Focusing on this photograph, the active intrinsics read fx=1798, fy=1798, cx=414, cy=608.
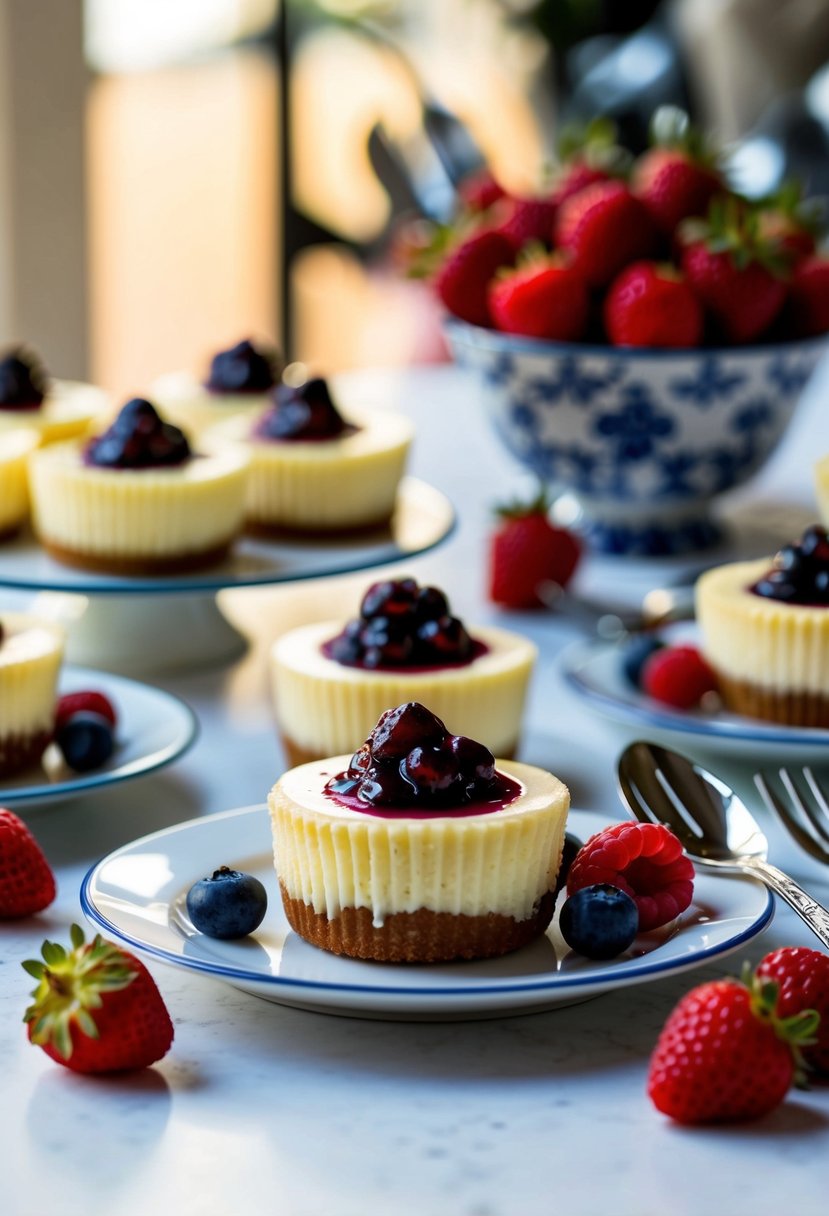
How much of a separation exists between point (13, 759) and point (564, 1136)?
1.96ft

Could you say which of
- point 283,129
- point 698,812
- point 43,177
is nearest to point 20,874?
point 698,812

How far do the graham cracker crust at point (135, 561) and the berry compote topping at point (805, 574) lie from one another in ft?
1.72

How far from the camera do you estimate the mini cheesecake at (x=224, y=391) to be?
199 cm

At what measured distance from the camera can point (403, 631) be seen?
52.6 inches

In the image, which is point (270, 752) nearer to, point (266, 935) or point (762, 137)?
point (266, 935)

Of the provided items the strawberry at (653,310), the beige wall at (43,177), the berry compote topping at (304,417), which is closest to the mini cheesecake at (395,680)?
the berry compote topping at (304,417)

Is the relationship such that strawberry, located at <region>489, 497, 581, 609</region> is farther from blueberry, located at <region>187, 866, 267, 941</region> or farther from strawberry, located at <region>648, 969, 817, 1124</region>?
strawberry, located at <region>648, 969, 817, 1124</region>

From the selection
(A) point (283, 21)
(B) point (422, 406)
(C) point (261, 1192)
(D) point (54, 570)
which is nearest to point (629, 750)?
(C) point (261, 1192)

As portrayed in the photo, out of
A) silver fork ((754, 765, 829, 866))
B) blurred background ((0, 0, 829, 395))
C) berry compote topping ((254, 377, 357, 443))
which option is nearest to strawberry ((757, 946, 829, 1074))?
silver fork ((754, 765, 829, 866))

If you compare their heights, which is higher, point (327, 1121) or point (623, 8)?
point (623, 8)

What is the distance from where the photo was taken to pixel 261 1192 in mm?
837

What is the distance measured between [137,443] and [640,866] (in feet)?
2.58

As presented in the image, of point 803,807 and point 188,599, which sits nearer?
point 803,807

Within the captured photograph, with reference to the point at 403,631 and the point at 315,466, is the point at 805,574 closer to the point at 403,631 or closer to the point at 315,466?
the point at 403,631
